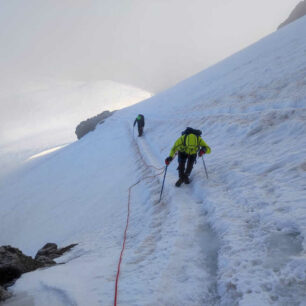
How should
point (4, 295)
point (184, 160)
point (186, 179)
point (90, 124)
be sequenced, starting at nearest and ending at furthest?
point (4, 295)
point (184, 160)
point (186, 179)
point (90, 124)

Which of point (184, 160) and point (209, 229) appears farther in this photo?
point (184, 160)

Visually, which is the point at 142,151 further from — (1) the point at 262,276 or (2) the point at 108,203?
(1) the point at 262,276

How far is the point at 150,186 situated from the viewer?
986 centimetres

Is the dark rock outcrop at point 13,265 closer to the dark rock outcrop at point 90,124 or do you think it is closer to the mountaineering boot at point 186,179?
the mountaineering boot at point 186,179

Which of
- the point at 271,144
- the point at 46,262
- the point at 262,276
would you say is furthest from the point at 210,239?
the point at 271,144

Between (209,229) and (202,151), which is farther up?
(202,151)

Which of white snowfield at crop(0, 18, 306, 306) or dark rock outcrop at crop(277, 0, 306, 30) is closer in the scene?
white snowfield at crop(0, 18, 306, 306)

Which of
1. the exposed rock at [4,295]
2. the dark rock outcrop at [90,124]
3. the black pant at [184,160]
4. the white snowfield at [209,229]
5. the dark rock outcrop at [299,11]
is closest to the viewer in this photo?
the white snowfield at [209,229]

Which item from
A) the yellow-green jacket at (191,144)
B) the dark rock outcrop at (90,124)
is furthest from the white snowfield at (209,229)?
the dark rock outcrop at (90,124)

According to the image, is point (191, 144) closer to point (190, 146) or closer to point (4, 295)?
point (190, 146)

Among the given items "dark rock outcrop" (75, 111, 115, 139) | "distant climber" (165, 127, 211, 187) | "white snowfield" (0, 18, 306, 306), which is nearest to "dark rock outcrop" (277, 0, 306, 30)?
"dark rock outcrop" (75, 111, 115, 139)

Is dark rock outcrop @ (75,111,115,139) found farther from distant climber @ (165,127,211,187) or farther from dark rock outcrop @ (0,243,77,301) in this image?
dark rock outcrop @ (0,243,77,301)

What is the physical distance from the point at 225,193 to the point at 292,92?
8.02 metres

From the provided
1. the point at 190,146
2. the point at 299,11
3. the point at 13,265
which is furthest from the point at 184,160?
→ the point at 299,11
